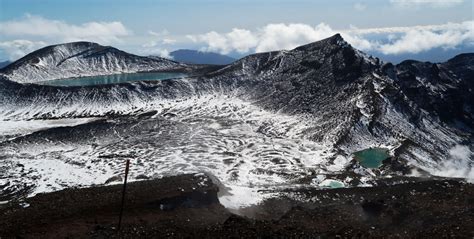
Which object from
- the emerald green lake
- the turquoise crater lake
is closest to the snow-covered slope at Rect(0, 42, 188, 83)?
the turquoise crater lake

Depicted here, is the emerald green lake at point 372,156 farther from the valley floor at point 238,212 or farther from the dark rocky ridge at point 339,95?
the valley floor at point 238,212

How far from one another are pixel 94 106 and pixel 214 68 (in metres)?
53.4

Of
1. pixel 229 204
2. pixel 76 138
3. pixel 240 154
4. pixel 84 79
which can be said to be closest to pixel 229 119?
pixel 240 154

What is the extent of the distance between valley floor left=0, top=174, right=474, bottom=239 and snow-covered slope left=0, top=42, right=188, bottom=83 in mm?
123466

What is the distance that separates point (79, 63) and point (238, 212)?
14884 centimetres

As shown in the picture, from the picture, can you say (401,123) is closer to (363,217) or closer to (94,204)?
(363,217)

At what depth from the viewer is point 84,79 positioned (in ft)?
522

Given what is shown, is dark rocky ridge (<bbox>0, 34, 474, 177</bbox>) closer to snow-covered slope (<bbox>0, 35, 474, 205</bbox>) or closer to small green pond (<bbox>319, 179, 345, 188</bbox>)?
snow-covered slope (<bbox>0, 35, 474, 205</bbox>)

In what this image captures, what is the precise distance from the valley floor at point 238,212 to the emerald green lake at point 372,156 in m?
25.3

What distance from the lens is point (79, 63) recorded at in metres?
176

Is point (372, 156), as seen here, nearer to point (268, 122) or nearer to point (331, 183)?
point (331, 183)

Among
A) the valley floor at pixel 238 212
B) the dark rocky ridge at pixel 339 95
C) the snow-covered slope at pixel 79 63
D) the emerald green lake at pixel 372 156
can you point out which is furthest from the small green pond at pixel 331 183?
the snow-covered slope at pixel 79 63

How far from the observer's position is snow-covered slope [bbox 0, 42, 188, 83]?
15988 centimetres

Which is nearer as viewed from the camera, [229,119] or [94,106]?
[229,119]
